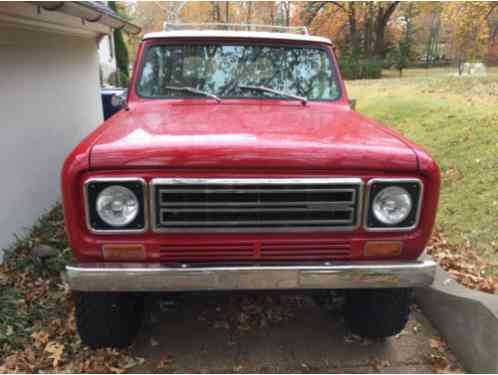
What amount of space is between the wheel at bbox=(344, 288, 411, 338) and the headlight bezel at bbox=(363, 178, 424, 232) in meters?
0.53

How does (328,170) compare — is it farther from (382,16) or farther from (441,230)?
(382,16)

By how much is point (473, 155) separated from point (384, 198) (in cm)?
440

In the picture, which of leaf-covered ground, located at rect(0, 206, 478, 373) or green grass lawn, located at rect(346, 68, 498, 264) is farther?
green grass lawn, located at rect(346, 68, 498, 264)

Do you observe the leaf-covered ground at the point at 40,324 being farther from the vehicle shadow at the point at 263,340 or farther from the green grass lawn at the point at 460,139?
the green grass lawn at the point at 460,139

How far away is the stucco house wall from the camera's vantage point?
424 centimetres

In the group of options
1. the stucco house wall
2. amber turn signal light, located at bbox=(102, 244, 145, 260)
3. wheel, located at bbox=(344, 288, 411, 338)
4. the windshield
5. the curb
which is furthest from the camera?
the stucco house wall

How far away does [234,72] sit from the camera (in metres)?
3.52

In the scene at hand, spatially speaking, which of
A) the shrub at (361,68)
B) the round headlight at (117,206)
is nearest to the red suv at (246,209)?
the round headlight at (117,206)

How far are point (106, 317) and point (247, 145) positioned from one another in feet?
4.45

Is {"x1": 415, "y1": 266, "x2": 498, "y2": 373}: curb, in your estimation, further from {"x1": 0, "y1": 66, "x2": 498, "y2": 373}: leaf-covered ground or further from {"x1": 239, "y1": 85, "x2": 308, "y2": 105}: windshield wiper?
{"x1": 239, "y1": 85, "x2": 308, "y2": 105}: windshield wiper

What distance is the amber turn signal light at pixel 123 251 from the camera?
2.27 meters

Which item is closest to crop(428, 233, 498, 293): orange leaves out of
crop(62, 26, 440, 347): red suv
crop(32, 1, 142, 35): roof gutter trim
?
crop(62, 26, 440, 347): red suv

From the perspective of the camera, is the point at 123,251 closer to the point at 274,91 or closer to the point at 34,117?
the point at 274,91

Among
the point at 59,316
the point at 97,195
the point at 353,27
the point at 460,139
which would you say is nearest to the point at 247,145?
the point at 97,195
